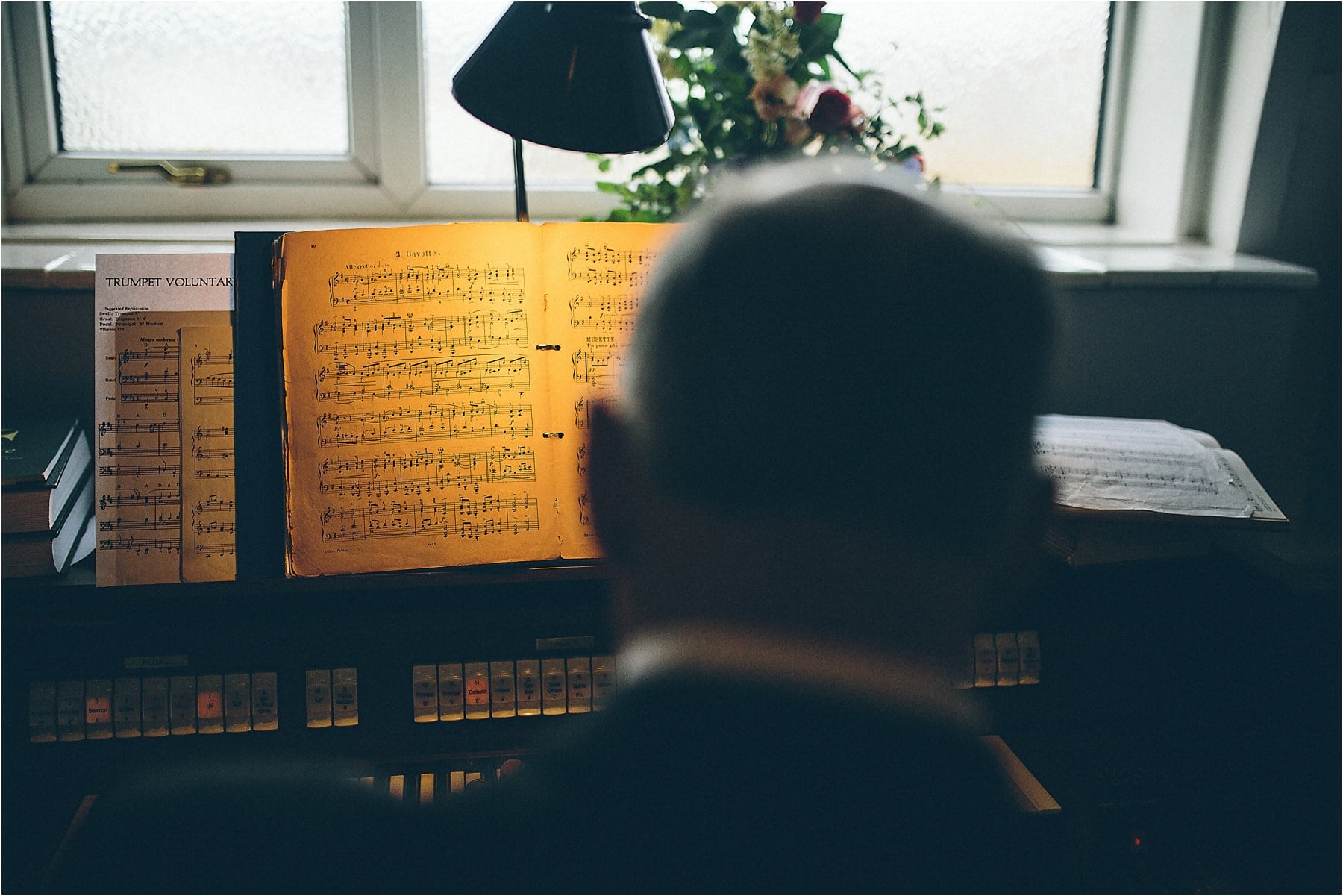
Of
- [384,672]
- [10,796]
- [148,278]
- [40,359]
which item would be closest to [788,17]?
[148,278]

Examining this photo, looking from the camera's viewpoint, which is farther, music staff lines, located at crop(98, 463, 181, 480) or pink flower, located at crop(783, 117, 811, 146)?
pink flower, located at crop(783, 117, 811, 146)

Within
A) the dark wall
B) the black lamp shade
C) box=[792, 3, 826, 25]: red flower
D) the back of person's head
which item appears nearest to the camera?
the back of person's head

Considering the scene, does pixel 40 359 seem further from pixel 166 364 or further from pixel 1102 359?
pixel 1102 359

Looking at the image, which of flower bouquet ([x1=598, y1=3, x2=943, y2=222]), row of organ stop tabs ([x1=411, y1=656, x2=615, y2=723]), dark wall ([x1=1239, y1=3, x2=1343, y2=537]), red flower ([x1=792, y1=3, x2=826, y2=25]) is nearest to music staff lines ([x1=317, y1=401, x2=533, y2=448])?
row of organ stop tabs ([x1=411, y1=656, x2=615, y2=723])

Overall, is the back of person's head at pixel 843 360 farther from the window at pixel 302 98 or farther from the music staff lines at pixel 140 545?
the window at pixel 302 98

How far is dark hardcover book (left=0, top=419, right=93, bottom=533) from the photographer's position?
3.17 ft

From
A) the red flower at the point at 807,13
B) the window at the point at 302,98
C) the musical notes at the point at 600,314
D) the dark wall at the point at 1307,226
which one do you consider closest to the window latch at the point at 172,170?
the window at the point at 302,98

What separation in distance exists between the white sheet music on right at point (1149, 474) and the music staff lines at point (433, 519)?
616 mm

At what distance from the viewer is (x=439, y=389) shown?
1039mm

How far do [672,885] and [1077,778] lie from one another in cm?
89

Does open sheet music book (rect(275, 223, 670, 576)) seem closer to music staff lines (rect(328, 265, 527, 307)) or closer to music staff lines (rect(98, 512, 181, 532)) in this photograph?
music staff lines (rect(328, 265, 527, 307))

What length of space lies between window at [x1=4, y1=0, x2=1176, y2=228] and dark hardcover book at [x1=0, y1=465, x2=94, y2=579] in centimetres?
82

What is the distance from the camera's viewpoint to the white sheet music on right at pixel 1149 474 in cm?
106

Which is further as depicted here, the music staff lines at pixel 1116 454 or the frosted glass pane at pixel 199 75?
the frosted glass pane at pixel 199 75
